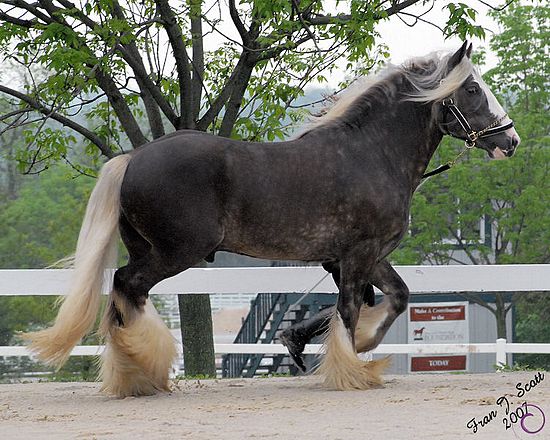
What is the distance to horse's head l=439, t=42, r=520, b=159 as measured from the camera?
718cm

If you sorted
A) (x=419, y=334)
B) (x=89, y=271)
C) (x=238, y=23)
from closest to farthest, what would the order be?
(x=89, y=271) → (x=238, y=23) → (x=419, y=334)

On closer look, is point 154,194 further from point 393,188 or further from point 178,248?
point 393,188

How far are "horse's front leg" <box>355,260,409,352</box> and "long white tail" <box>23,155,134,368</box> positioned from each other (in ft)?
6.45

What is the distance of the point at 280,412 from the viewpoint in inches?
235

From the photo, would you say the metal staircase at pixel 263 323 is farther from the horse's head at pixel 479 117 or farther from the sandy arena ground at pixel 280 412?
the horse's head at pixel 479 117

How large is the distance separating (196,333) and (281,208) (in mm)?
4615

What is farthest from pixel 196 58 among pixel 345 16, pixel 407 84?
pixel 407 84

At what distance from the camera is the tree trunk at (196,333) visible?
11007 mm

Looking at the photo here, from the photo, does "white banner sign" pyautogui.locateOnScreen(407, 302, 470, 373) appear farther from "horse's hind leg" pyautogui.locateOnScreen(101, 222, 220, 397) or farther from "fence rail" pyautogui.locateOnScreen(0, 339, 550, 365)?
"horse's hind leg" pyautogui.locateOnScreen(101, 222, 220, 397)

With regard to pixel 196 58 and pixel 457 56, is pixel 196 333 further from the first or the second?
pixel 457 56

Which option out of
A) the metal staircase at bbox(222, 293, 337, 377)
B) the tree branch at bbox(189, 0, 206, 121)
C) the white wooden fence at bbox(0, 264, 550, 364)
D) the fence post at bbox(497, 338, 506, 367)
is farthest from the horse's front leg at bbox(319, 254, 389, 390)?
the metal staircase at bbox(222, 293, 337, 377)

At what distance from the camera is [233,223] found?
6805 millimetres

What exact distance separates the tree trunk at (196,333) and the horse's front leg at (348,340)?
418cm

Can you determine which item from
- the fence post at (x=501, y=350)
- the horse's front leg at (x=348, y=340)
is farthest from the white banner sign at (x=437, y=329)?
the horse's front leg at (x=348, y=340)
